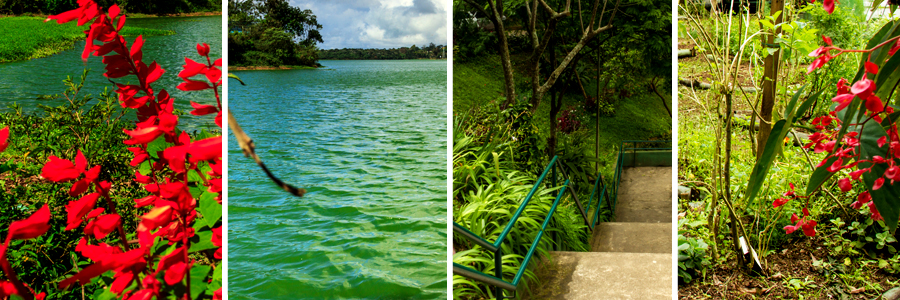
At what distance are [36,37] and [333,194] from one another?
1006mm

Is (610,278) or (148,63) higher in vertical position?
(148,63)

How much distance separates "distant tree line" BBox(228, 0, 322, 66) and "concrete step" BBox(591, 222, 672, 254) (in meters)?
1.25

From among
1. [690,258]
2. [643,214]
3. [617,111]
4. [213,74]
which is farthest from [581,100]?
[213,74]

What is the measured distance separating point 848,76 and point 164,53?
240 centimetres

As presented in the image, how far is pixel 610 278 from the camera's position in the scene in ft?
4.58

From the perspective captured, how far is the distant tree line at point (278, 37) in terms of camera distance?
87 centimetres

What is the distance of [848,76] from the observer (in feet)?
5.82

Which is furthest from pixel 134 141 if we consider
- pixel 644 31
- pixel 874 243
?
pixel 874 243

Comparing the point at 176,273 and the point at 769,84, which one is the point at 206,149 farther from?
the point at 769,84

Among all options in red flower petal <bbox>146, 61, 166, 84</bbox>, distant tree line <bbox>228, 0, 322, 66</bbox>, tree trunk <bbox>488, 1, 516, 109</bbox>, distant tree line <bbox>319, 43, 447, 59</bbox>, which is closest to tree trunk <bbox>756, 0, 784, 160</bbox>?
tree trunk <bbox>488, 1, 516, 109</bbox>

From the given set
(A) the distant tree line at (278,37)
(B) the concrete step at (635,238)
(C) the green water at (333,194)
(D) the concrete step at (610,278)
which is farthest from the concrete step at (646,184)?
(A) the distant tree line at (278,37)

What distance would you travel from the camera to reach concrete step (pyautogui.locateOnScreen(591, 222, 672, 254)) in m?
1.56

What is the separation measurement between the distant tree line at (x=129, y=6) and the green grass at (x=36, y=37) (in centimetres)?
3

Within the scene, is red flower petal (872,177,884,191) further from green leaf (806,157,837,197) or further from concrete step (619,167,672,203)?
concrete step (619,167,672,203)
